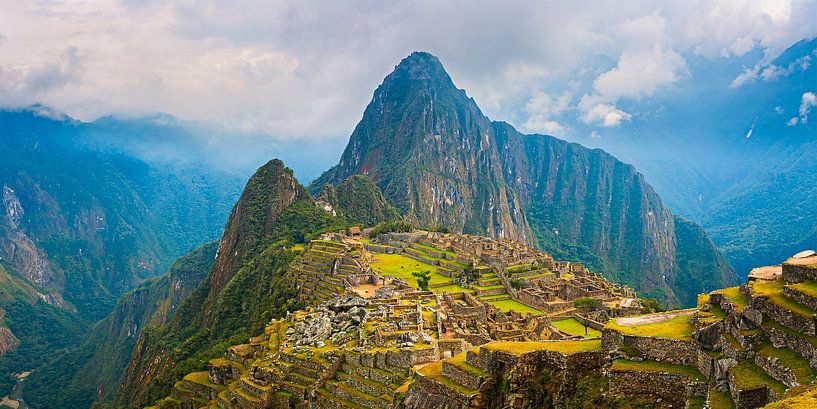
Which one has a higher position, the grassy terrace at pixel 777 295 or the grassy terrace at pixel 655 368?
the grassy terrace at pixel 777 295

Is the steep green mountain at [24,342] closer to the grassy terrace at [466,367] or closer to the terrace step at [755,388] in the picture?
the grassy terrace at [466,367]

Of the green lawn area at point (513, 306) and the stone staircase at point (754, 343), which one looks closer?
the stone staircase at point (754, 343)

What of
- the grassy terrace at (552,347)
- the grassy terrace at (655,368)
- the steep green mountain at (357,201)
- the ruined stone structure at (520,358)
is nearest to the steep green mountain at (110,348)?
the steep green mountain at (357,201)

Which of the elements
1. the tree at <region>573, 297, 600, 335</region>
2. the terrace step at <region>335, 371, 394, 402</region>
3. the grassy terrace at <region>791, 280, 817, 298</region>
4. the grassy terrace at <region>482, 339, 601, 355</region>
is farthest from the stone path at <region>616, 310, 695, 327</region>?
the tree at <region>573, 297, 600, 335</region>

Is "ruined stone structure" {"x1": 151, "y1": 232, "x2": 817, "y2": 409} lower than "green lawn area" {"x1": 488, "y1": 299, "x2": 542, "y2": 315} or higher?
lower

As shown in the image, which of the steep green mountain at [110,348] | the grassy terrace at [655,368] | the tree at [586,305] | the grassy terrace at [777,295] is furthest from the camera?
the steep green mountain at [110,348]

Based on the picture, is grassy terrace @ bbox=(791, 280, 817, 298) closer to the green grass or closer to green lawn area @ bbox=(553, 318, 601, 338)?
the green grass

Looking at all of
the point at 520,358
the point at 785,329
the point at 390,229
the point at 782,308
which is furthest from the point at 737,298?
the point at 390,229
